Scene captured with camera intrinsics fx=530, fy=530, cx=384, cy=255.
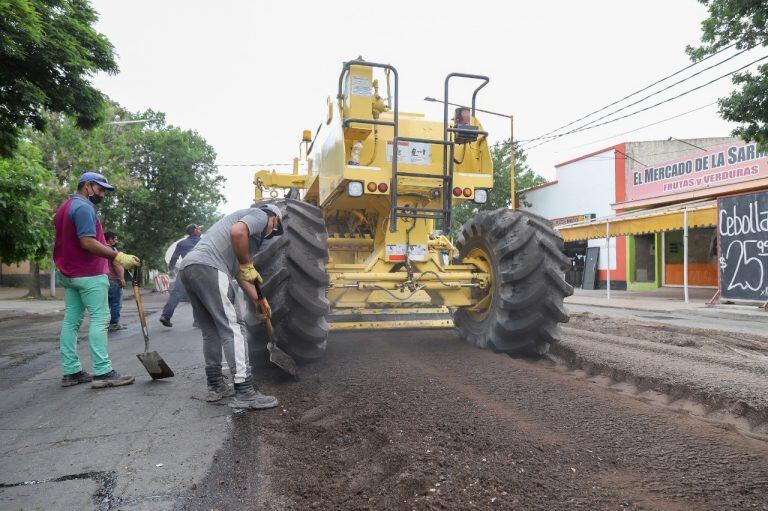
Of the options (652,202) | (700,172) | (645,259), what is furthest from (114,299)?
(645,259)

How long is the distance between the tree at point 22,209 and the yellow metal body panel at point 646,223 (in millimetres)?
15710

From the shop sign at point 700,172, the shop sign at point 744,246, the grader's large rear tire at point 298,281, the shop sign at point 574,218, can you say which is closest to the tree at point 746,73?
the shop sign at point 744,246

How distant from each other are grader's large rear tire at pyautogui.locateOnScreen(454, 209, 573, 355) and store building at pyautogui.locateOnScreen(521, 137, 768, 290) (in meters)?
11.7

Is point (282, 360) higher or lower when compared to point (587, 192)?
lower

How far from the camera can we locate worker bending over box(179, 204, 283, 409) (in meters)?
3.73

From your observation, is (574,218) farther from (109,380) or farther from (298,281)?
(109,380)

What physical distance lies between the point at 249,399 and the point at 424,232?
107 inches

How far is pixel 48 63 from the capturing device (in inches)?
275

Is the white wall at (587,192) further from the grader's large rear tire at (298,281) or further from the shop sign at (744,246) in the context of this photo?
the grader's large rear tire at (298,281)

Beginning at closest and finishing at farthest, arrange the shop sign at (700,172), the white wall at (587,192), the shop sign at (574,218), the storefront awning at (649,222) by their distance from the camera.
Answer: the storefront awning at (649,222) → the shop sign at (700,172) → the white wall at (587,192) → the shop sign at (574,218)

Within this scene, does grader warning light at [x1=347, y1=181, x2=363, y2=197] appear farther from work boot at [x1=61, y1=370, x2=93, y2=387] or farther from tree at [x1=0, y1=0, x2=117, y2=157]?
tree at [x1=0, y1=0, x2=117, y2=157]

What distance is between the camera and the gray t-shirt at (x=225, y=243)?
152 inches

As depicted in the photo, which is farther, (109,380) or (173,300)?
(173,300)

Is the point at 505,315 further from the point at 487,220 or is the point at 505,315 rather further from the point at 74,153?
the point at 74,153
